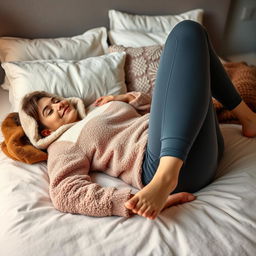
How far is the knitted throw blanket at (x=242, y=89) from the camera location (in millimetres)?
1320

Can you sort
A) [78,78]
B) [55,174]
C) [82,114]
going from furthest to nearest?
[78,78] < [82,114] < [55,174]

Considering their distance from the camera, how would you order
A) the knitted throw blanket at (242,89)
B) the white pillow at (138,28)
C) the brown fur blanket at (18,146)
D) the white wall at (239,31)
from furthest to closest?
the white wall at (239,31)
the white pillow at (138,28)
the knitted throw blanket at (242,89)
the brown fur blanket at (18,146)

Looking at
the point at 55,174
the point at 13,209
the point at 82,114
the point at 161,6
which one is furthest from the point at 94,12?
the point at 13,209

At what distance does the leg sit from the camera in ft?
2.62

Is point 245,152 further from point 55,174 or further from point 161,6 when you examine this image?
point 161,6

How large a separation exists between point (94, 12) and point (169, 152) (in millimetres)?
1150

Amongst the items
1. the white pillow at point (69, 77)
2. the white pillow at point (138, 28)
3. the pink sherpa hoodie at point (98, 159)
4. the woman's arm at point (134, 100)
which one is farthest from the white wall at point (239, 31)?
the pink sherpa hoodie at point (98, 159)

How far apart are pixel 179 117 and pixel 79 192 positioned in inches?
13.0

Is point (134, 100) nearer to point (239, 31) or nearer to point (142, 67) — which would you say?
point (142, 67)

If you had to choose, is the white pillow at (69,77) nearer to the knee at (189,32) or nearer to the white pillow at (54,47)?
the white pillow at (54,47)

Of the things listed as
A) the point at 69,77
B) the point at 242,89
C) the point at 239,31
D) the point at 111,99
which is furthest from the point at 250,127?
the point at 239,31

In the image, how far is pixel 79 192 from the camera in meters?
0.88

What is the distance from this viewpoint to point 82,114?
4.21ft

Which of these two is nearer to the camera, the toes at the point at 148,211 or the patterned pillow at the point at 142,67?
the toes at the point at 148,211
